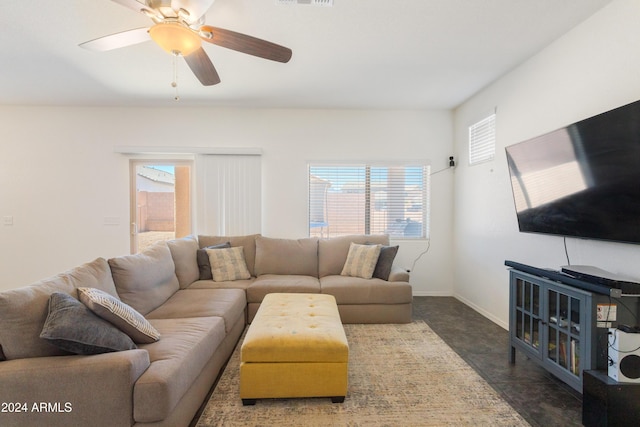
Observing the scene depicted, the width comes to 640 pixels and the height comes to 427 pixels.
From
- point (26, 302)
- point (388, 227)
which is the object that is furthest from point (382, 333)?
point (26, 302)

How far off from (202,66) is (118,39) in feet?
1.65

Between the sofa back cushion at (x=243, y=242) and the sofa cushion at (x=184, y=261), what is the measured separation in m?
0.29

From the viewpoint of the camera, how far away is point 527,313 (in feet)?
6.89

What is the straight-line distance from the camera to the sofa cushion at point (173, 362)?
1.28m

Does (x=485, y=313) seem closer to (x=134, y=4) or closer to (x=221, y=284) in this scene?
(x=221, y=284)

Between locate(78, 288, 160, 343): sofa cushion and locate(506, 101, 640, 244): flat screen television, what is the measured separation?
2897 millimetres

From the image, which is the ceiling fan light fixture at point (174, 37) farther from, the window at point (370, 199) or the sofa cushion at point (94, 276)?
the window at point (370, 199)

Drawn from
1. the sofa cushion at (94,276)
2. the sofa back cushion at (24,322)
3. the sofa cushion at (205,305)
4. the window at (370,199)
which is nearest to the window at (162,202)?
the sofa cushion at (205,305)

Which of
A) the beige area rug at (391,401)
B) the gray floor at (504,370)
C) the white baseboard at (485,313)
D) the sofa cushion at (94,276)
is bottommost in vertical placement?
the gray floor at (504,370)

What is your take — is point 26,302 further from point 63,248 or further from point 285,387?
point 63,248

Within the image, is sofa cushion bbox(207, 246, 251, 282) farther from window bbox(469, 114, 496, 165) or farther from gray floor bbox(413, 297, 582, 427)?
window bbox(469, 114, 496, 165)

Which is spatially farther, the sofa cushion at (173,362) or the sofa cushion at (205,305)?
the sofa cushion at (205,305)

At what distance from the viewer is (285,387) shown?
1.75 m

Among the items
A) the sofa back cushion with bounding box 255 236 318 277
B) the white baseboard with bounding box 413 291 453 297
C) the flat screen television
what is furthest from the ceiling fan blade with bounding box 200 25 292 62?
the white baseboard with bounding box 413 291 453 297
